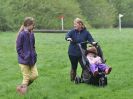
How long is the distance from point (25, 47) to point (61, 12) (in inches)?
2239

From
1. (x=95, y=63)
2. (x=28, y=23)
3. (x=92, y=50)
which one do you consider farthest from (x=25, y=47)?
(x=92, y=50)

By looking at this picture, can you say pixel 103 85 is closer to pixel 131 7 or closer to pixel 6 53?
pixel 6 53

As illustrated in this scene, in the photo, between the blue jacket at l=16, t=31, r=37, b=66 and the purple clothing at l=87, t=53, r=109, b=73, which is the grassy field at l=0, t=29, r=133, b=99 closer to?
the purple clothing at l=87, t=53, r=109, b=73

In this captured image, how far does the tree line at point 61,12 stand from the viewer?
55.4m

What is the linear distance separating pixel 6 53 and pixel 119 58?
5.66 m

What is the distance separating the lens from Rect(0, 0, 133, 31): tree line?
55406mm

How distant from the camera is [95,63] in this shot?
461 inches

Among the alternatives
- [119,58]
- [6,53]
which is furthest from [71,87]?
[6,53]

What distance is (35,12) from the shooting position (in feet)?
208

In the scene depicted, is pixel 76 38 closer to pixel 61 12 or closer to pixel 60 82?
pixel 60 82

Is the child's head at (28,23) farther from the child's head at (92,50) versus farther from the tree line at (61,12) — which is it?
the tree line at (61,12)

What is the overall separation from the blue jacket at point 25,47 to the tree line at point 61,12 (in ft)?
133

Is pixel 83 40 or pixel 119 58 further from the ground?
pixel 83 40

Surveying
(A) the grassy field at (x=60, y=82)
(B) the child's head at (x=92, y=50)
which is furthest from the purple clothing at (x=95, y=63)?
(A) the grassy field at (x=60, y=82)
